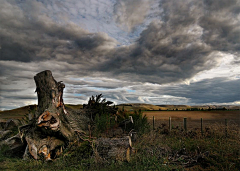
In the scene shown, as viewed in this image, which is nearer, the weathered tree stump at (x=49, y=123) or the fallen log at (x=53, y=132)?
the fallen log at (x=53, y=132)

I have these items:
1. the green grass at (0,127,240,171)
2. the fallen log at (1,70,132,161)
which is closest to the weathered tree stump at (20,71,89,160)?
the fallen log at (1,70,132,161)

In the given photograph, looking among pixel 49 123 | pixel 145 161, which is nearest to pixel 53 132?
pixel 49 123

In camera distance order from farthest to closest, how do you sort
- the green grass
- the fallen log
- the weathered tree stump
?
the weathered tree stump < the fallen log < the green grass

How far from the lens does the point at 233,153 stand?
27.2 ft

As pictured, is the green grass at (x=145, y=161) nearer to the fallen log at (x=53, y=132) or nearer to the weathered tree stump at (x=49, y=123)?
the fallen log at (x=53, y=132)

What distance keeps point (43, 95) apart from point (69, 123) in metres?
1.93

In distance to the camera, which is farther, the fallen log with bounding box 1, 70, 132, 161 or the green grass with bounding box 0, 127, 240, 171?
the fallen log with bounding box 1, 70, 132, 161

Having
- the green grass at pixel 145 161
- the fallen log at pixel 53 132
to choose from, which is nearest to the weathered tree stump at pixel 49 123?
the fallen log at pixel 53 132

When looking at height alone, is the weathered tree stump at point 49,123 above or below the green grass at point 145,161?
above

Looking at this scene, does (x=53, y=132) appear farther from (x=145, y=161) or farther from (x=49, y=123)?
(x=145, y=161)

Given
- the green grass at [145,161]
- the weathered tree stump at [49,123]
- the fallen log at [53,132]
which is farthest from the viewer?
the weathered tree stump at [49,123]

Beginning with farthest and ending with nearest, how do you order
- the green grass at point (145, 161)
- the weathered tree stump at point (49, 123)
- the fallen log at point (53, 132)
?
the weathered tree stump at point (49, 123) → the fallen log at point (53, 132) → the green grass at point (145, 161)

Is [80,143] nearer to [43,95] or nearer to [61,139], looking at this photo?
[61,139]

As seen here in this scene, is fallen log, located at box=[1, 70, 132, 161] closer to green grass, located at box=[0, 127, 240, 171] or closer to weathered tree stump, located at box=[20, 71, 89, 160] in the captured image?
weathered tree stump, located at box=[20, 71, 89, 160]
